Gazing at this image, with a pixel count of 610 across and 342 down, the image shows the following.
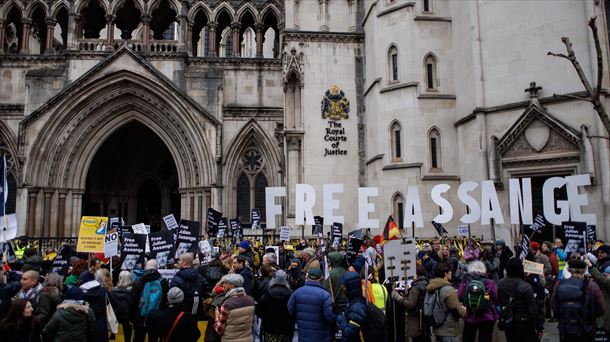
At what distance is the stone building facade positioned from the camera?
1939 cm

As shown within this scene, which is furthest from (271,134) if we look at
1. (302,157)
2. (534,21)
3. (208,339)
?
(208,339)

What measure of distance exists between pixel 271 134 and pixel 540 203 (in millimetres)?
13517

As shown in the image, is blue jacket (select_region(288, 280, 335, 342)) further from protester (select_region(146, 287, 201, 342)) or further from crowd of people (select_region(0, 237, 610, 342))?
protester (select_region(146, 287, 201, 342))

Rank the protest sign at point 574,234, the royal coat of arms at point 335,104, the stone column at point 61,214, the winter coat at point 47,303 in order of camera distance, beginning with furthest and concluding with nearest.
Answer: the stone column at point 61,214 < the royal coat of arms at point 335,104 < the protest sign at point 574,234 < the winter coat at point 47,303

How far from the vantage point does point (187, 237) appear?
1220 cm

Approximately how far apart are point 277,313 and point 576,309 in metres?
4.16

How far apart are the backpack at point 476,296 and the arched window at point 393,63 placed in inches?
642

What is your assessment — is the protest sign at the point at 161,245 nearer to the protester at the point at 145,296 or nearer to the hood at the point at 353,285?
the protester at the point at 145,296

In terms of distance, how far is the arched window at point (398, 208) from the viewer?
2170 cm

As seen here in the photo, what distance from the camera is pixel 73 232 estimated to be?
26.7 m

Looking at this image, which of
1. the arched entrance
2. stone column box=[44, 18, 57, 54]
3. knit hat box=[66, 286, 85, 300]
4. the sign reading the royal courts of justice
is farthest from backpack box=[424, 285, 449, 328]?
stone column box=[44, 18, 57, 54]

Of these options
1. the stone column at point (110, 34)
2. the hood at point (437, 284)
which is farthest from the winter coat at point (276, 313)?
the stone column at point (110, 34)

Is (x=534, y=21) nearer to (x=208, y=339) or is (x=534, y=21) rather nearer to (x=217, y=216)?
(x=217, y=216)

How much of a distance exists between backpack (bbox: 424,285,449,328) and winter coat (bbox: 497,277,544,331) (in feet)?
3.31
